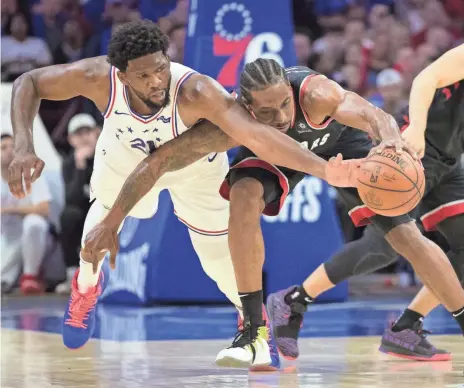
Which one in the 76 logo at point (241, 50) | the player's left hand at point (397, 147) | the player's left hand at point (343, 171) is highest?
the 76 logo at point (241, 50)

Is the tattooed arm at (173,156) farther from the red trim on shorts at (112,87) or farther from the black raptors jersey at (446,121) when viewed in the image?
the black raptors jersey at (446,121)

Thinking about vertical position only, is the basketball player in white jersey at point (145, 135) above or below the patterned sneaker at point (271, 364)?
above

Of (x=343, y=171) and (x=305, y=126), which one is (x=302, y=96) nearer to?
(x=305, y=126)

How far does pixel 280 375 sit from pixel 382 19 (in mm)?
8697

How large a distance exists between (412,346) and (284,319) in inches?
28.7

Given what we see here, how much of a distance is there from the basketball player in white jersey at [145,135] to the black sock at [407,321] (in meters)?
0.96

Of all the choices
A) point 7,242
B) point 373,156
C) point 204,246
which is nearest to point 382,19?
point 7,242

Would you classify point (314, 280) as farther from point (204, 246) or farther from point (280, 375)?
point (280, 375)

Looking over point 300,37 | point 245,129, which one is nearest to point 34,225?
point 300,37

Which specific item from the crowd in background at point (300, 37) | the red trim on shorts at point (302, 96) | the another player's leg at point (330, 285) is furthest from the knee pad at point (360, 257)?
the crowd in background at point (300, 37)

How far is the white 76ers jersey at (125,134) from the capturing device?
16.7 feet

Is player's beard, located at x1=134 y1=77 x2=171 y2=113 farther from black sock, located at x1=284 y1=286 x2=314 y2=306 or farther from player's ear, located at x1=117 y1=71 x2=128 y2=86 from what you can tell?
black sock, located at x1=284 y1=286 x2=314 y2=306

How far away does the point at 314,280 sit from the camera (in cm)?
605

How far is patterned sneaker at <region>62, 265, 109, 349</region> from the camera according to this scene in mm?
5621
